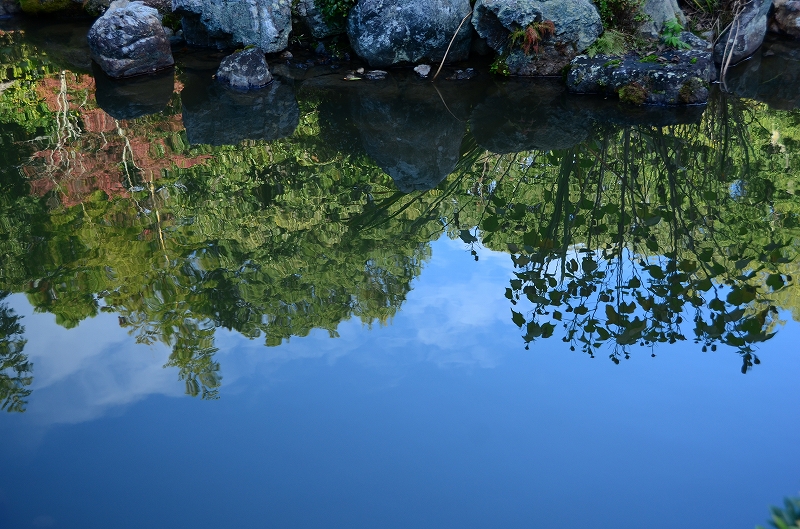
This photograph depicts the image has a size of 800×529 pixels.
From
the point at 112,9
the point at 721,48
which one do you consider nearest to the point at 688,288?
the point at 721,48

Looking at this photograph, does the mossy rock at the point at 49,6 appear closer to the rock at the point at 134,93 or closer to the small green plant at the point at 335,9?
the rock at the point at 134,93

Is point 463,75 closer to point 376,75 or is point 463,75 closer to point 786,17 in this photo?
point 376,75

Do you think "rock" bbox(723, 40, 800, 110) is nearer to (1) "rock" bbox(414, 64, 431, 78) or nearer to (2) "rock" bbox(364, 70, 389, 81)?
(1) "rock" bbox(414, 64, 431, 78)

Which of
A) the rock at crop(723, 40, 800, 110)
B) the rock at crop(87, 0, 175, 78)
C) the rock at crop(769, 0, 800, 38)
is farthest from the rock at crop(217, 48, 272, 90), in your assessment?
the rock at crop(769, 0, 800, 38)

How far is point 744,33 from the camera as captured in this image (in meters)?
9.61

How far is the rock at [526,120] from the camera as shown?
7367 millimetres

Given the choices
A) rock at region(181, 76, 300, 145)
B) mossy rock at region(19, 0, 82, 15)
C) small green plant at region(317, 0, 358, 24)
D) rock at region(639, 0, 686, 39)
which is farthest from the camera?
mossy rock at region(19, 0, 82, 15)

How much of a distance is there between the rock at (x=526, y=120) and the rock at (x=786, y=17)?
4129mm

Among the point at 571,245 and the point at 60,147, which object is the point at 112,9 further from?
the point at 571,245

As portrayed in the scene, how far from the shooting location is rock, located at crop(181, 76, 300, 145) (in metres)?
7.90

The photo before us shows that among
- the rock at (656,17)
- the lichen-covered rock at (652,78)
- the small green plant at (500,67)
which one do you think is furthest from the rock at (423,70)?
the rock at (656,17)

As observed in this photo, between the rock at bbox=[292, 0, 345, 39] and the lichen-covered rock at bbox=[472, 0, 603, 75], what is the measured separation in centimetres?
230

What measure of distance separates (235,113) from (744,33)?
6.93 metres

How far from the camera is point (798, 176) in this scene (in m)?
6.43
